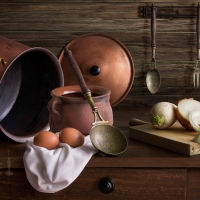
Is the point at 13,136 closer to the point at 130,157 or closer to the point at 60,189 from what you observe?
the point at 60,189

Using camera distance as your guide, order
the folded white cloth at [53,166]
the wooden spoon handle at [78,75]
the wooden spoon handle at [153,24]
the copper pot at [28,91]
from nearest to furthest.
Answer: the folded white cloth at [53,166] → the wooden spoon handle at [78,75] → the copper pot at [28,91] → the wooden spoon handle at [153,24]

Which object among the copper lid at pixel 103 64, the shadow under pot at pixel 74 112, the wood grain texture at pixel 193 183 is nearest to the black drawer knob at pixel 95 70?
the copper lid at pixel 103 64

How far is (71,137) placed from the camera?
120 centimetres

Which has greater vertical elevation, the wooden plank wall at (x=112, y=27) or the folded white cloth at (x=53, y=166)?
the wooden plank wall at (x=112, y=27)

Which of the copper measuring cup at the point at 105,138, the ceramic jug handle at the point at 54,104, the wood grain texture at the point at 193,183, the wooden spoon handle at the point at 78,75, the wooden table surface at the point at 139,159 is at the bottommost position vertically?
the wood grain texture at the point at 193,183

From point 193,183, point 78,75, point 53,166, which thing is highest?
point 78,75

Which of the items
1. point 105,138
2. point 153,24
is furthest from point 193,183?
point 153,24

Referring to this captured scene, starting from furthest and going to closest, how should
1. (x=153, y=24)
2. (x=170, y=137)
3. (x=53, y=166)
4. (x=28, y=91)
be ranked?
(x=153, y=24), (x=28, y=91), (x=170, y=137), (x=53, y=166)

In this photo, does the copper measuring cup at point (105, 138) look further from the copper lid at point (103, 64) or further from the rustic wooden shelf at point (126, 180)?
the copper lid at point (103, 64)

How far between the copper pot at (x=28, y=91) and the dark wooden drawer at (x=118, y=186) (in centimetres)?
24

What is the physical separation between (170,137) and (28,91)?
1.73 ft

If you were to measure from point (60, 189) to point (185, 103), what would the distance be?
45 cm

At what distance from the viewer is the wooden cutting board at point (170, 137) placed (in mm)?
1185

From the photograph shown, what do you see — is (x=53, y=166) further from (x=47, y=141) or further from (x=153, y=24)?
(x=153, y=24)
